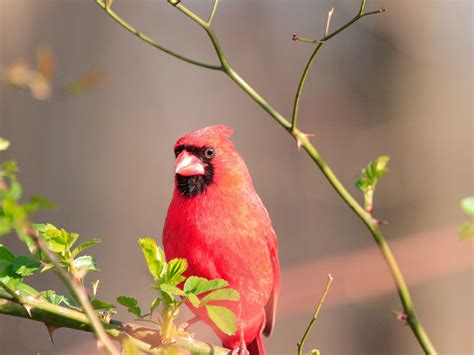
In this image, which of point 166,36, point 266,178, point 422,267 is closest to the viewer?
point 422,267

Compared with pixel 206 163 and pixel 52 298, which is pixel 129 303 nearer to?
pixel 52 298

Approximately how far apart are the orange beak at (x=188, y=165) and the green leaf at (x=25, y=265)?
2.21ft

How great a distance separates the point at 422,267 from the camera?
435 centimetres

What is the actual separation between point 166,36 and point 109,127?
763mm

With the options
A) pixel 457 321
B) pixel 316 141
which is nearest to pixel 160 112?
pixel 316 141

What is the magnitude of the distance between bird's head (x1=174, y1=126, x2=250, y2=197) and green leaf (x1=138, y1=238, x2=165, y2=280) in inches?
27.1

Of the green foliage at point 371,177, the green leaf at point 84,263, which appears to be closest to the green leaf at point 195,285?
the green leaf at point 84,263

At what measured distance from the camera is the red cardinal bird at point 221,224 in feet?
5.52

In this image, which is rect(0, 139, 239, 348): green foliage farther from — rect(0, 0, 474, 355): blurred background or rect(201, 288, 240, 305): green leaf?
rect(0, 0, 474, 355): blurred background

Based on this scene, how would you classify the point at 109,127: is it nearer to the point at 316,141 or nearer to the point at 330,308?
the point at 316,141

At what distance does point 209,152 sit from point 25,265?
0.84 metres

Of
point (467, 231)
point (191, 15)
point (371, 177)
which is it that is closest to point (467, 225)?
point (467, 231)

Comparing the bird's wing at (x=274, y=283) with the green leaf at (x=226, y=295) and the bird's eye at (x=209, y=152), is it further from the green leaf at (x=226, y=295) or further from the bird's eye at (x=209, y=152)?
the green leaf at (x=226, y=295)

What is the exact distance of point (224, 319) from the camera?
106 cm
